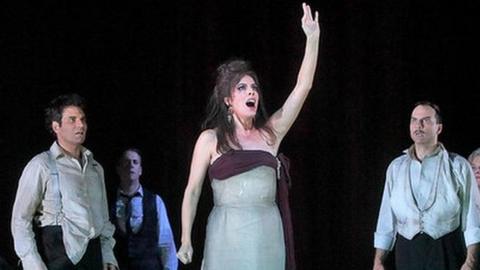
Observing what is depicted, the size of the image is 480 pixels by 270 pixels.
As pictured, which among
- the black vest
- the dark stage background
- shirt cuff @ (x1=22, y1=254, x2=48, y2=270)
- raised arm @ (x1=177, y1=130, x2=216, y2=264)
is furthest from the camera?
the dark stage background

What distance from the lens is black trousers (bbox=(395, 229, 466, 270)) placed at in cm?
495

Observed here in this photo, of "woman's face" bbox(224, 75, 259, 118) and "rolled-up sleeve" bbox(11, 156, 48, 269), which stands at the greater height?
"woman's face" bbox(224, 75, 259, 118)

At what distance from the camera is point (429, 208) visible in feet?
16.4

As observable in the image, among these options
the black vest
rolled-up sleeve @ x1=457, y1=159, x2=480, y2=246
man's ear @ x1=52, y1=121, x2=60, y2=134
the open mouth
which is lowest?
the black vest

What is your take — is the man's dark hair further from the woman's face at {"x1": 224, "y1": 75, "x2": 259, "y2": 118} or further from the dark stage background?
the dark stage background

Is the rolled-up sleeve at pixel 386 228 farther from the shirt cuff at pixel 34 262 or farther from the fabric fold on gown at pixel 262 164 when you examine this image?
the shirt cuff at pixel 34 262

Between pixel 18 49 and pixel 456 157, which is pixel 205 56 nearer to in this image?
pixel 18 49

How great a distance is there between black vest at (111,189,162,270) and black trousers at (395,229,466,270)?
60.6 inches

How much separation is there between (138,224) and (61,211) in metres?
1.18

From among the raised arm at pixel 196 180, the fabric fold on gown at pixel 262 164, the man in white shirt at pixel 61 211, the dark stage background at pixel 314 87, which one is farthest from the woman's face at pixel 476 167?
the man in white shirt at pixel 61 211

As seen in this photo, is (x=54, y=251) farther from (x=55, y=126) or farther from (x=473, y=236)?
(x=473, y=236)

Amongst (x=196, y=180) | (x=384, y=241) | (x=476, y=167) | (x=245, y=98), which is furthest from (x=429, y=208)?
(x=196, y=180)

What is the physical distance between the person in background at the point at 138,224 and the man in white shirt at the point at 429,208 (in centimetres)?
136

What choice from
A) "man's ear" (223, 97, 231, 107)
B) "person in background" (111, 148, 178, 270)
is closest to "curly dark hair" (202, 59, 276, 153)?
"man's ear" (223, 97, 231, 107)
